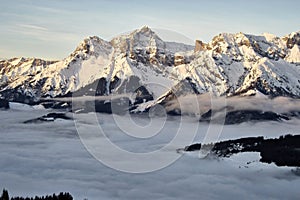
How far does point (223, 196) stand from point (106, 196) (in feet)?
132

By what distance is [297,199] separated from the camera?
604 feet

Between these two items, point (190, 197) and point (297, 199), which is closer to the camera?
point (297, 199)

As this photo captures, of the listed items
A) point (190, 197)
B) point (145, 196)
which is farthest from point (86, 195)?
point (190, 197)

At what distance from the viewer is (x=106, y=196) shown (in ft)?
647

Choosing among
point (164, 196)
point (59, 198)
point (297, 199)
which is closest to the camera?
point (59, 198)

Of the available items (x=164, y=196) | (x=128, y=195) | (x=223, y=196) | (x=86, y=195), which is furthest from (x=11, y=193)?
(x=223, y=196)

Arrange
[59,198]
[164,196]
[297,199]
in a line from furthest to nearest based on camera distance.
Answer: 1. [164,196]
2. [297,199]
3. [59,198]

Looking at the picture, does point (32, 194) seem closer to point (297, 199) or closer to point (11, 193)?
point (11, 193)

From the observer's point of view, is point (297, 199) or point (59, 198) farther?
point (297, 199)

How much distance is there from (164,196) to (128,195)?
12.5 meters

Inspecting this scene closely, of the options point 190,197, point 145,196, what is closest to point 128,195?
point 145,196

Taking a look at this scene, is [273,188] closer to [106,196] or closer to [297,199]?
[297,199]

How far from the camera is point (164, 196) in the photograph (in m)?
196

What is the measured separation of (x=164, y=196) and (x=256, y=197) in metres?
31.0
